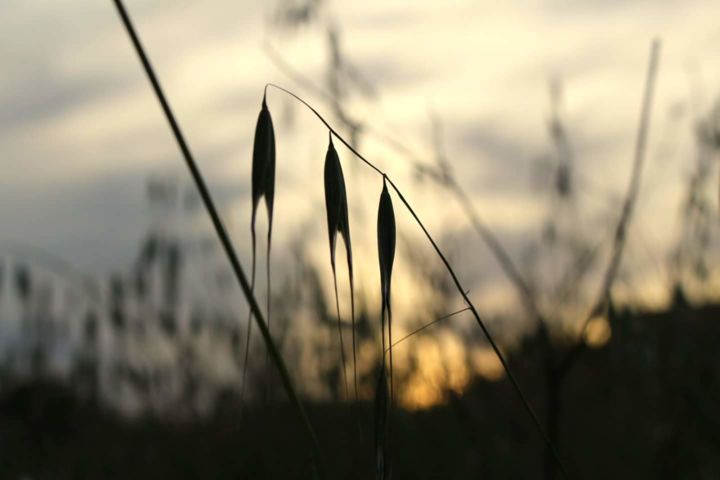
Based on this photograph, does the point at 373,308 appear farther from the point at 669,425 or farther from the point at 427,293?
the point at 669,425

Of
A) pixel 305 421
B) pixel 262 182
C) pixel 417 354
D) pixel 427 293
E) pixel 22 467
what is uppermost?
pixel 262 182

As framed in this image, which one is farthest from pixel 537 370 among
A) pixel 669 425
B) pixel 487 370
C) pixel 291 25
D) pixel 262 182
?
pixel 262 182

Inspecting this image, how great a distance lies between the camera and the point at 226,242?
764mm

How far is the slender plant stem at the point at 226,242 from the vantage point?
2.38ft

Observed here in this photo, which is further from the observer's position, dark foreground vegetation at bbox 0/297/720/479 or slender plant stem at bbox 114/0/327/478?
dark foreground vegetation at bbox 0/297/720/479

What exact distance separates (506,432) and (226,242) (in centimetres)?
318

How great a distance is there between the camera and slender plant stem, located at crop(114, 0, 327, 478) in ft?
2.38

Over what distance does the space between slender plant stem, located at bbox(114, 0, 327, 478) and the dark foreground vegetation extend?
5.00 ft

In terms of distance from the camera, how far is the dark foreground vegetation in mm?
2680

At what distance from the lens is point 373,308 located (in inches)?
122

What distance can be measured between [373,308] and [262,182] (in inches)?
89.9

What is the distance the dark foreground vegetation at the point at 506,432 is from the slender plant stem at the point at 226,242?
60.0 inches

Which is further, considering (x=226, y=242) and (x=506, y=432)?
(x=506, y=432)

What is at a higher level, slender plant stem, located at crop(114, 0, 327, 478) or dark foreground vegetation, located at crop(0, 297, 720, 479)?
slender plant stem, located at crop(114, 0, 327, 478)
